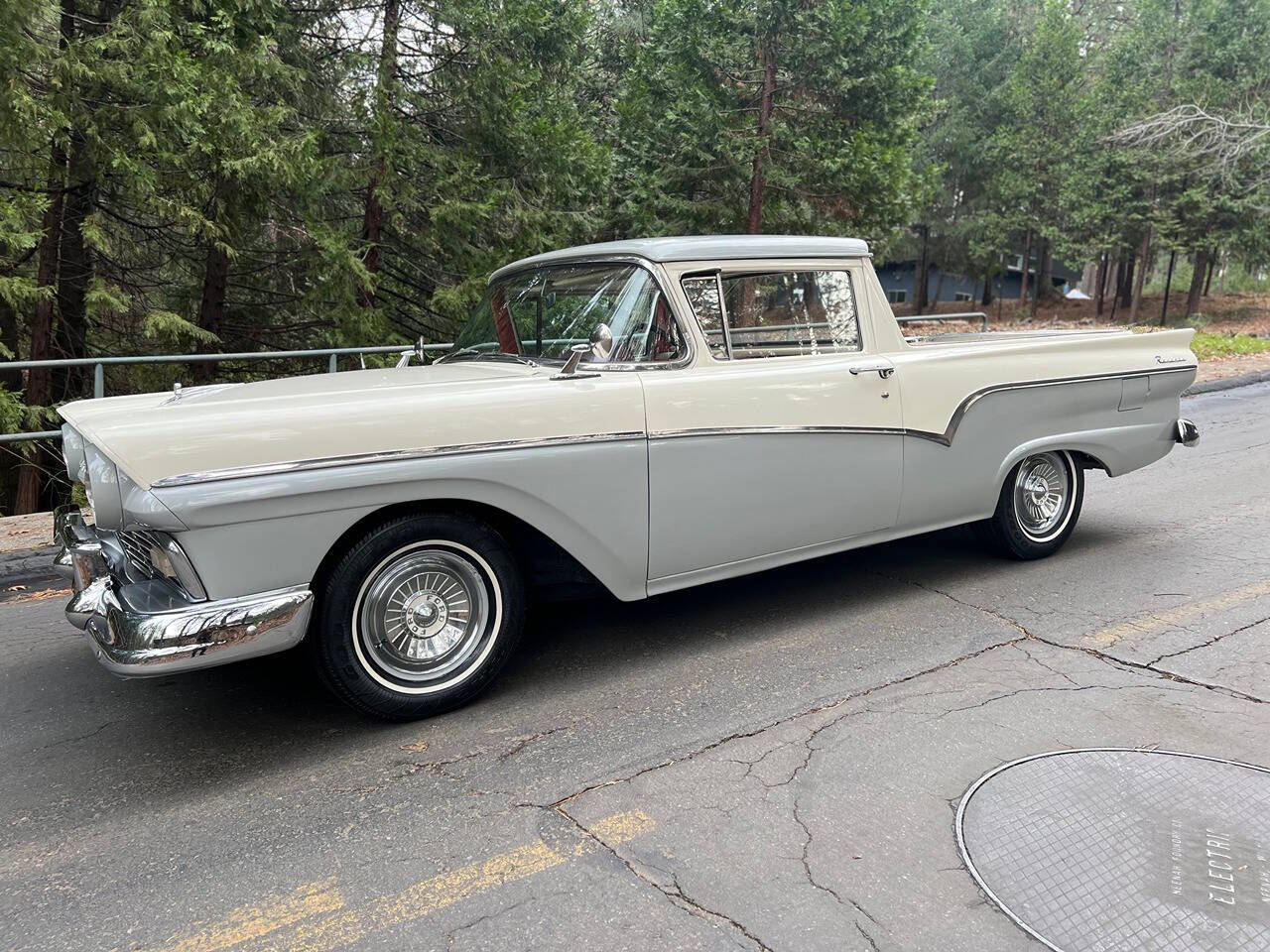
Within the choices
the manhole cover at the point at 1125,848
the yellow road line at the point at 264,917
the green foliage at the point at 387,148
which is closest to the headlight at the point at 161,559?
the yellow road line at the point at 264,917

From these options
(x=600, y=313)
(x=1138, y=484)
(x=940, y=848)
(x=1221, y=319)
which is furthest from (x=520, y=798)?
(x=1221, y=319)

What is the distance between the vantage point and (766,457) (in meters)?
4.26

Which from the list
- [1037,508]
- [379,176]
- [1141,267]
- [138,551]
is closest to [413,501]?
[138,551]

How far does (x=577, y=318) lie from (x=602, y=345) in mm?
317

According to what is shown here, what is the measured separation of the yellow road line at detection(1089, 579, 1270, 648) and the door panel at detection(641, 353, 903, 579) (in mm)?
1147

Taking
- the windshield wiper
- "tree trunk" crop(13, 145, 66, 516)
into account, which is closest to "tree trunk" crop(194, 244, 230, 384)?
"tree trunk" crop(13, 145, 66, 516)

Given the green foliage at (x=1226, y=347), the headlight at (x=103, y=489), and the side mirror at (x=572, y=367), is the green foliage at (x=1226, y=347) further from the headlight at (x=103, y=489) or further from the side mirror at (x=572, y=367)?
the headlight at (x=103, y=489)

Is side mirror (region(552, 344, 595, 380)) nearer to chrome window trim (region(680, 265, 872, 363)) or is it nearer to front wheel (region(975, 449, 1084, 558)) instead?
chrome window trim (region(680, 265, 872, 363))

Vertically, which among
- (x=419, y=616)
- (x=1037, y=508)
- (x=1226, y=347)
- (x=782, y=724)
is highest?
(x=1226, y=347)

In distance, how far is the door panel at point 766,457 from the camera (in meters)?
4.02

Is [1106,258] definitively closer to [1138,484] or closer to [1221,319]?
[1221,319]

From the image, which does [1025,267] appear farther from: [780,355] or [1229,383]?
[780,355]

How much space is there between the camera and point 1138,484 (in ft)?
24.8

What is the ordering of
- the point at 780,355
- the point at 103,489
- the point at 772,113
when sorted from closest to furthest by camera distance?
1. the point at 103,489
2. the point at 780,355
3. the point at 772,113
